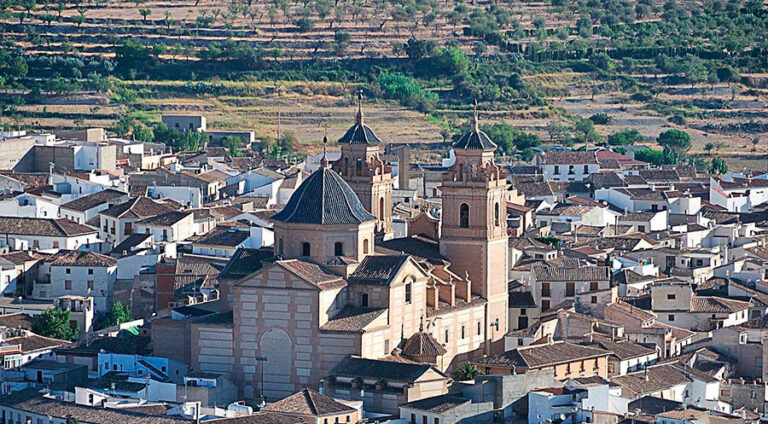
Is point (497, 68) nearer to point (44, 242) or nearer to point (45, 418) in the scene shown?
point (44, 242)

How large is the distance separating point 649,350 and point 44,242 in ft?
74.2

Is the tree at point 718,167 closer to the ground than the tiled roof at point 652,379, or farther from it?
closer to the ground

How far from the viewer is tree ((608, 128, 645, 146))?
379ft

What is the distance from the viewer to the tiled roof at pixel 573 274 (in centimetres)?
6612

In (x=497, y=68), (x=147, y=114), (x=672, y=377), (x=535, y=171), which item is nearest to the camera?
(x=672, y=377)

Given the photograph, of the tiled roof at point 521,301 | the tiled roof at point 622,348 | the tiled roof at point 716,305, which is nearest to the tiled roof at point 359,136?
the tiled roof at point 521,301

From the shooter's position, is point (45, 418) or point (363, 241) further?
point (363, 241)

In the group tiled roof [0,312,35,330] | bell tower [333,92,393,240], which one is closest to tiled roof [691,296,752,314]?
bell tower [333,92,393,240]

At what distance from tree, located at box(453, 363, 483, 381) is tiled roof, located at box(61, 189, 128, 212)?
82.1 feet

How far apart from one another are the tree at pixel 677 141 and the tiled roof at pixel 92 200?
4030cm

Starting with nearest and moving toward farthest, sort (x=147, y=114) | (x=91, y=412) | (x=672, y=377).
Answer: (x=91, y=412)
(x=672, y=377)
(x=147, y=114)

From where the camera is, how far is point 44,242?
75.8m

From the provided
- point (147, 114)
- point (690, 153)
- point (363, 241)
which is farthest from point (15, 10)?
point (363, 241)

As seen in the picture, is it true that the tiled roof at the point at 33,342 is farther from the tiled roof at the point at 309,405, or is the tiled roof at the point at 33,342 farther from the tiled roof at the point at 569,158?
the tiled roof at the point at 569,158
